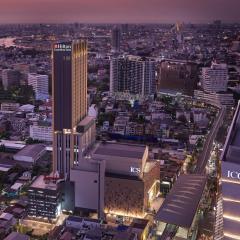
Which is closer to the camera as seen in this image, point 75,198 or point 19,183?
point 75,198

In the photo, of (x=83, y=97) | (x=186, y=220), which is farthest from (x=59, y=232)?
(x=83, y=97)

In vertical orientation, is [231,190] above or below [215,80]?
above

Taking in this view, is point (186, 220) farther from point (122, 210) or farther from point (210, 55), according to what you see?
point (210, 55)

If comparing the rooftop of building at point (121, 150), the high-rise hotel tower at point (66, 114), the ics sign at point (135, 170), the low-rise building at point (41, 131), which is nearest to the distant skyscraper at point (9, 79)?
the low-rise building at point (41, 131)

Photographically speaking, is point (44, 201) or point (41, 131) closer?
point (44, 201)

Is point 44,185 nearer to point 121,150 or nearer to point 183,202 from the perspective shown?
point 121,150

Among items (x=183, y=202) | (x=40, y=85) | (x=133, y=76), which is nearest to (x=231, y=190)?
(x=183, y=202)

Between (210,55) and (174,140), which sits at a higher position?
(210,55)
